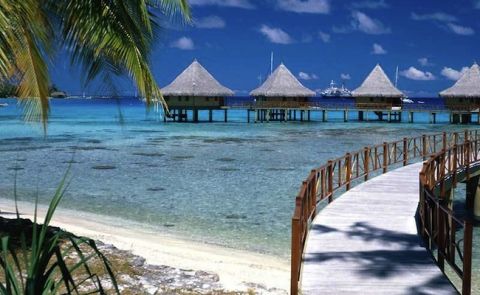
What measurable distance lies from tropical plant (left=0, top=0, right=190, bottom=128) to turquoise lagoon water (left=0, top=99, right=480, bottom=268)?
0.53 m

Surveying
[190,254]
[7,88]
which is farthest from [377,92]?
[7,88]

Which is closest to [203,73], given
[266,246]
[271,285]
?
[266,246]

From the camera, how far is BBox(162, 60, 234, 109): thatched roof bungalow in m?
48.8

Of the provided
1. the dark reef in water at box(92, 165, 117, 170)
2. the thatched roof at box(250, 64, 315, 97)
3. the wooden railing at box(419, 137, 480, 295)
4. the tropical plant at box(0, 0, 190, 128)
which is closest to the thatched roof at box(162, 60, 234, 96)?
the thatched roof at box(250, 64, 315, 97)

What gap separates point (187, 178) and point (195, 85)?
30.3m

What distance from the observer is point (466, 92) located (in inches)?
1892

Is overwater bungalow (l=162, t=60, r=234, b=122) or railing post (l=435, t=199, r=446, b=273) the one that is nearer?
railing post (l=435, t=199, r=446, b=273)

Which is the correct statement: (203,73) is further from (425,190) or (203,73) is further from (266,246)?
(425,190)

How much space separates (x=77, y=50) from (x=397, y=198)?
6933 mm

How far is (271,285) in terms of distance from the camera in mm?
7262

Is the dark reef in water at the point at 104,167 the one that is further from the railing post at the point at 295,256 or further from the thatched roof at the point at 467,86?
the thatched roof at the point at 467,86

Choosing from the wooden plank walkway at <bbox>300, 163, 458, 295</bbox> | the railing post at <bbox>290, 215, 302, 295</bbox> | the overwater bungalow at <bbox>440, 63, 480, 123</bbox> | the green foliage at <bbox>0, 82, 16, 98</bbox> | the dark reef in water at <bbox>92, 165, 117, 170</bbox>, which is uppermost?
the overwater bungalow at <bbox>440, 63, 480, 123</bbox>

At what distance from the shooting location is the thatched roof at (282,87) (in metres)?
51.3

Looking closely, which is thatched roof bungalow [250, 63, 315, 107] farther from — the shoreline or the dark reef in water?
the shoreline
